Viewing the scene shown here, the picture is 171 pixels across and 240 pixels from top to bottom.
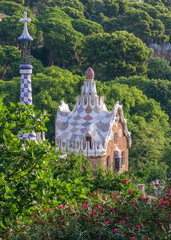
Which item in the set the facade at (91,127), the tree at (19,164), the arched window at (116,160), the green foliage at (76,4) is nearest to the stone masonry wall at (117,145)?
the facade at (91,127)

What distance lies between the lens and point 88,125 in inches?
1362

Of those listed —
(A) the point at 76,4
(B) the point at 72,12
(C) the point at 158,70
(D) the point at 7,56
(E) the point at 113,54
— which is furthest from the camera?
(A) the point at 76,4

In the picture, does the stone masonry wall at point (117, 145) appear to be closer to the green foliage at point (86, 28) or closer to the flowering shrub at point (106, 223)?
the flowering shrub at point (106, 223)

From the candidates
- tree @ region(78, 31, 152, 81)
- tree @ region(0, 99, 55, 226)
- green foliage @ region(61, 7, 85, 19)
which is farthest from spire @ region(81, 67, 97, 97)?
green foliage @ region(61, 7, 85, 19)

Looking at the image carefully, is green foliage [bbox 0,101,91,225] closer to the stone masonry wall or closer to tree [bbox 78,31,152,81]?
the stone masonry wall

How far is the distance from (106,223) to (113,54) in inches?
2215

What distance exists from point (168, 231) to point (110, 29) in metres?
72.8

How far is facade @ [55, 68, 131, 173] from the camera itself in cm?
3428

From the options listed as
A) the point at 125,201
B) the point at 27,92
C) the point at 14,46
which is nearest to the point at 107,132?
the point at 27,92

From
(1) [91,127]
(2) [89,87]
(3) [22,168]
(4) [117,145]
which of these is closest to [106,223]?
(3) [22,168]

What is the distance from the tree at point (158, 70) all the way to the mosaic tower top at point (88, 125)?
38.4 meters

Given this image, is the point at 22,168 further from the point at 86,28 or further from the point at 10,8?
the point at 10,8

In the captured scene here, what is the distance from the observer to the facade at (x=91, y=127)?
112ft

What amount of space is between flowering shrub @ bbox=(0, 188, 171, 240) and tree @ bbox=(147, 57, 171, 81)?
191 feet
